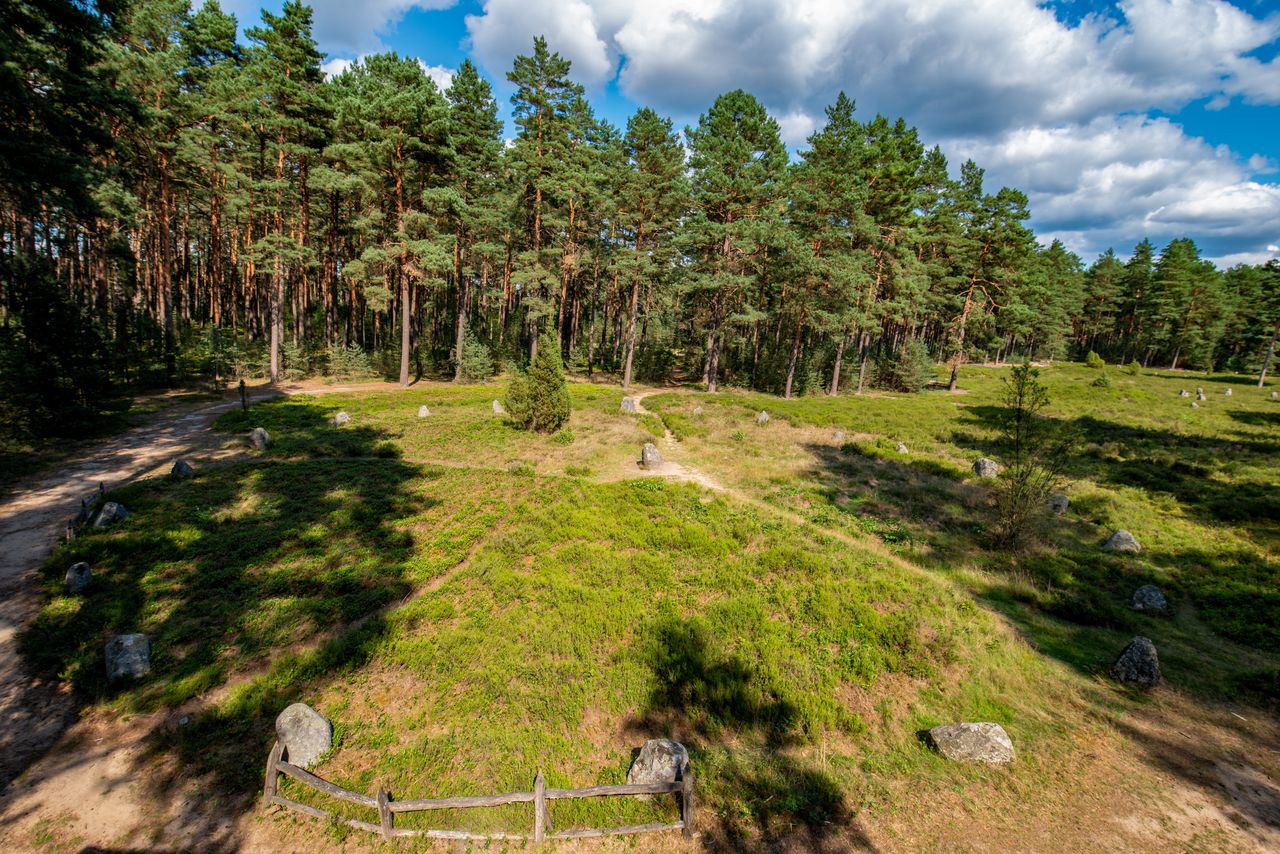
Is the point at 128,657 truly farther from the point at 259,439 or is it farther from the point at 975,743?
the point at 975,743

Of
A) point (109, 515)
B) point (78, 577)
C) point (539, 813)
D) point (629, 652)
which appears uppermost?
point (109, 515)

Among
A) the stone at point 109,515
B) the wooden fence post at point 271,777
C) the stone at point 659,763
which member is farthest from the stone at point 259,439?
the stone at point 659,763

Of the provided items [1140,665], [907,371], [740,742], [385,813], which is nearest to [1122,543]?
[1140,665]

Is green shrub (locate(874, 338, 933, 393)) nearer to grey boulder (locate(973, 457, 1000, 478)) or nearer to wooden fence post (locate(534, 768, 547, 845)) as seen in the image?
grey boulder (locate(973, 457, 1000, 478))

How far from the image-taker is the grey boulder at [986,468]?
19.4 m

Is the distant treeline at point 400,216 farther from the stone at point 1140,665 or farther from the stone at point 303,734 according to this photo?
the stone at point 1140,665

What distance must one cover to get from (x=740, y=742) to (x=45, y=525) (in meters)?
17.4

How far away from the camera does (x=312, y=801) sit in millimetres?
6789

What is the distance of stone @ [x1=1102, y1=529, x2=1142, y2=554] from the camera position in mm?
13766

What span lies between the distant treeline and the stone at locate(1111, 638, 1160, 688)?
89.3ft

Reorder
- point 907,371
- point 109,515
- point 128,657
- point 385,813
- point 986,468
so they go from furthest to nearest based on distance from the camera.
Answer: point 907,371, point 986,468, point 109,515, point 128,657, point 385,813

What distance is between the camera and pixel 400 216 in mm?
29609

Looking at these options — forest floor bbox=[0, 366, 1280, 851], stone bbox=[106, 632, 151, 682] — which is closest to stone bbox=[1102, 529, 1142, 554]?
forest floor bbox=[0, 366, 1280, 851]

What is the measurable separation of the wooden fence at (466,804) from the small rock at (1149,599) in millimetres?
12440
